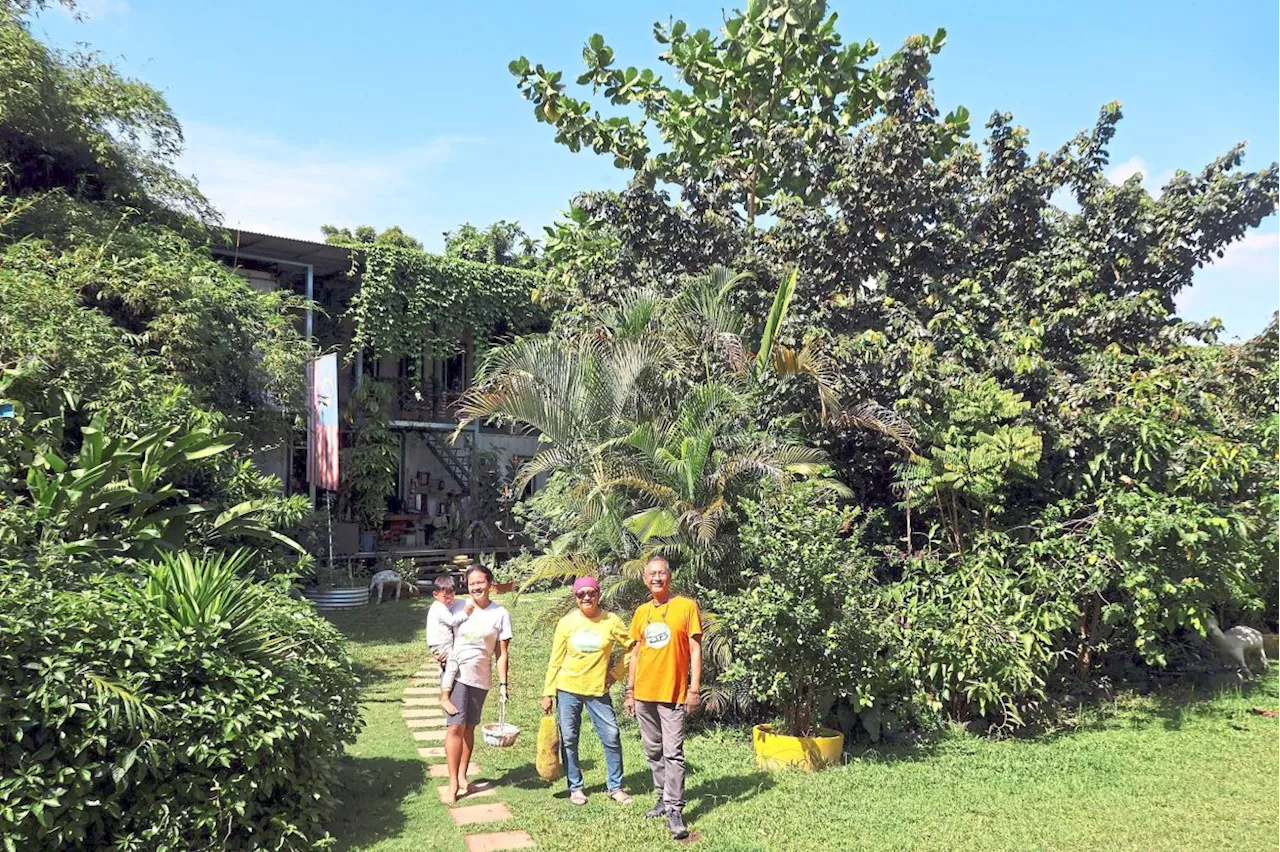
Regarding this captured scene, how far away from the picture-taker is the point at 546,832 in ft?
16.0

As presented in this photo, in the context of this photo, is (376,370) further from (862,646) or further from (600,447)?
(862,646)

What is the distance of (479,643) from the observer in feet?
18.3

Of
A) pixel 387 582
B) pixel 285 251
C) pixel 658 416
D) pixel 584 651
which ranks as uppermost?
pixel 285 251

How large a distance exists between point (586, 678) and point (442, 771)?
154cm

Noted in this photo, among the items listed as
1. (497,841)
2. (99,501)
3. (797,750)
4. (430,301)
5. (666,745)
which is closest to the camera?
(497,841)

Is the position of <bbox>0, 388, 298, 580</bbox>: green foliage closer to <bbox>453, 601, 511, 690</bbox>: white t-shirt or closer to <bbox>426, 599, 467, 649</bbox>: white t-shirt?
<bbox>426, 599, 467, 649</bbox>: white t-shirt

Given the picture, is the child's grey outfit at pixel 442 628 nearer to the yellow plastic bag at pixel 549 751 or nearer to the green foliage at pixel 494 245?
the yellow plastic bag at pixel 549 751

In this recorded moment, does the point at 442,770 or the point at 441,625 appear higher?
the point at 441,625

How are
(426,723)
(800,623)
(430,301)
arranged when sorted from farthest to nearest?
1. (430,301)
2. (426,723)
3. (800,623)

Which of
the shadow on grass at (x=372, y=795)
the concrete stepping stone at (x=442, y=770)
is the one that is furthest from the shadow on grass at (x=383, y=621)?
the concrete stepping stone at (x=442, y=770)

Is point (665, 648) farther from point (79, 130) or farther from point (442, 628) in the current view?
point (79, 130)

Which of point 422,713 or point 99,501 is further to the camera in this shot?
point 422,713

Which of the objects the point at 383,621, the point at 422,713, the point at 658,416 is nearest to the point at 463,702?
the point at 422,713

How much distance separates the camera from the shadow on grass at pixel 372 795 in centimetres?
491
